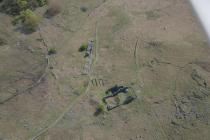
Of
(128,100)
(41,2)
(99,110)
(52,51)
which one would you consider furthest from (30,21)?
(128,100)

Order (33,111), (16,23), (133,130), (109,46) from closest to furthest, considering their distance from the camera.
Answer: (133,130) → (33,111) → (109,46) → (16,23)

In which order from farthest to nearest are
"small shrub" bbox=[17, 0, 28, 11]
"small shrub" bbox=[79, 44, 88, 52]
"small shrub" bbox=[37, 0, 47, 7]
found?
1. "small shrub" bbox=[37, 0, 47, 7]
2. "small shrub" bbox=[17, 0, 28, 11]
3. "small shrub" bbox=[79, 44, 88, 52]

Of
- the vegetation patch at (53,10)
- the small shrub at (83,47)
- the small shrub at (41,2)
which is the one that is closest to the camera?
the small shrub at (83,47)

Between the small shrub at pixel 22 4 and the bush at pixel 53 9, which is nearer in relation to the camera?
the bush at pixel 53 9

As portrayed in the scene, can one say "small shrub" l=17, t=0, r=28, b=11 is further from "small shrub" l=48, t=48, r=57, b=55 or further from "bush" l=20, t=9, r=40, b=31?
"small shrub" l=48, t=48, r=57, b=55

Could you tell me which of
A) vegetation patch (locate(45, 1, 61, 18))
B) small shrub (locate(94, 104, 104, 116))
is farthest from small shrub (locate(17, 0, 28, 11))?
small shrub (locate(94, 104, 104, 116))

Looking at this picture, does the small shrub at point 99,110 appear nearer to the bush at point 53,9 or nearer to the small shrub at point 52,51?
the small shrub at point 52,51

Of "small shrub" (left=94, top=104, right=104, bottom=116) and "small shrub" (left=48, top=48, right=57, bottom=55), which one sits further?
"small shrub" (left=48, top=48, right=57, bottom=55)

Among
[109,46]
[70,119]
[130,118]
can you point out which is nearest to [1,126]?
[70,119]

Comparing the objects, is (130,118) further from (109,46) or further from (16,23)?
(16,23)

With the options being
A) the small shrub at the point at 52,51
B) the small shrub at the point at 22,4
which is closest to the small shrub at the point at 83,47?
the small shrub at the point at 52,51

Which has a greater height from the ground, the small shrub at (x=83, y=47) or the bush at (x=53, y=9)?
the bush at (x=53, y=9)
